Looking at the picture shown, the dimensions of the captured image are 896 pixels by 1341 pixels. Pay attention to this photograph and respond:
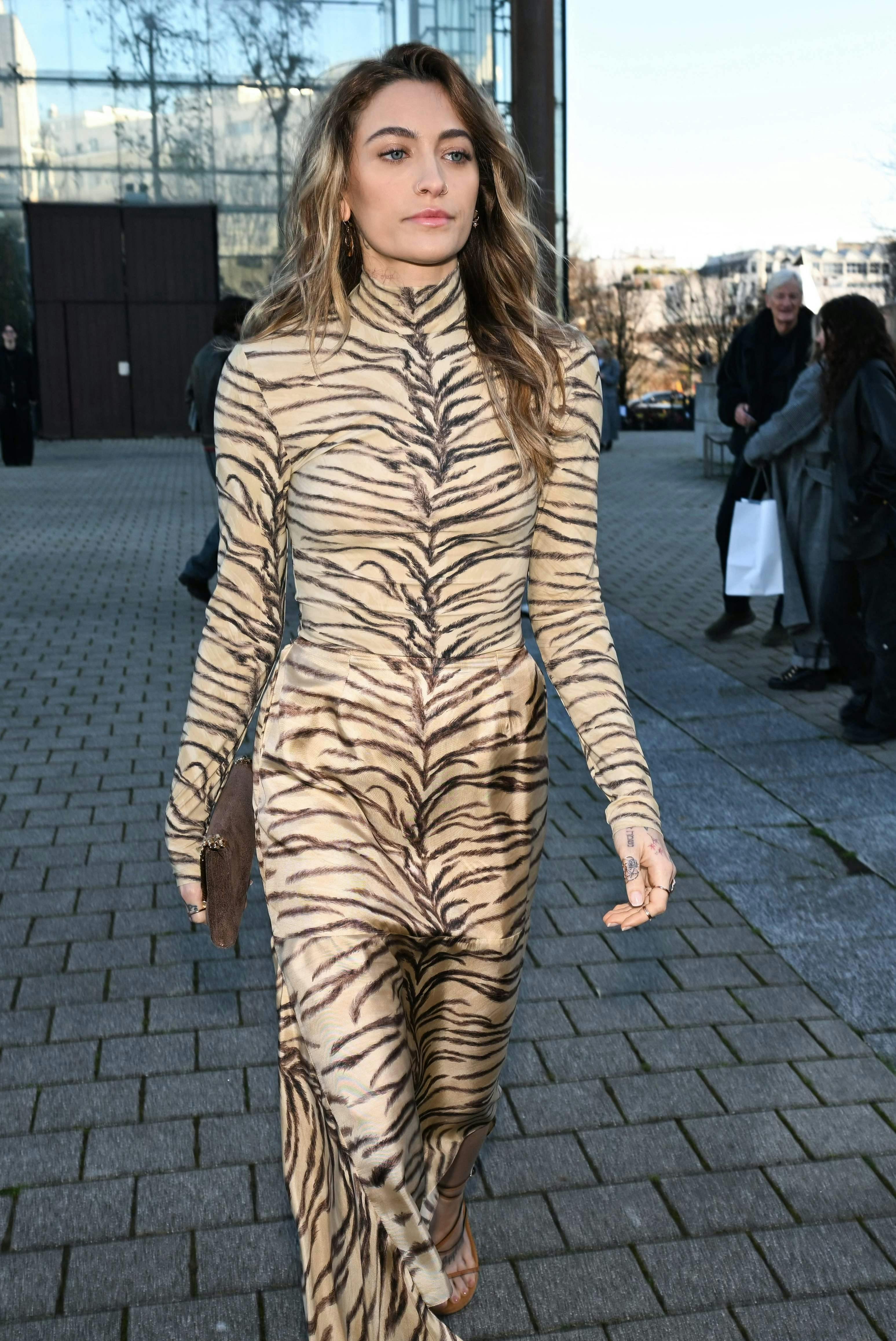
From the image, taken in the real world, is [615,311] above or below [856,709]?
above

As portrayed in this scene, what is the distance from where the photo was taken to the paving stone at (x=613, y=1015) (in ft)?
13.4

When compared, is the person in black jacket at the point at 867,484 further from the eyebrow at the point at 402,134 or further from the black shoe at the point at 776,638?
the eyebrow at the point at 402,134

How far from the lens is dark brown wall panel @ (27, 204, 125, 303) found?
97.2 feet

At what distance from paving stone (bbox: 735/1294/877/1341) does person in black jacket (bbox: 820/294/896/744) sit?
13.8 feet

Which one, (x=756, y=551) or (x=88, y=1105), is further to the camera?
(x=756, y=551)

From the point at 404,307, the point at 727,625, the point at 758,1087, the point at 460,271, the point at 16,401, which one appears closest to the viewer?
the point at 404,307

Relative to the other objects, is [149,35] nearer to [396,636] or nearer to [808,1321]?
[396,636]

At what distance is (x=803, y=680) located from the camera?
8.02 meters

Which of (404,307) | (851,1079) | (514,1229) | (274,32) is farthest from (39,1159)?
(274,32)

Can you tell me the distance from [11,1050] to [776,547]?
539 centimetres

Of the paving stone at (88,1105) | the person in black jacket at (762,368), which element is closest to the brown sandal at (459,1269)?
the paving stone at (88,1105)

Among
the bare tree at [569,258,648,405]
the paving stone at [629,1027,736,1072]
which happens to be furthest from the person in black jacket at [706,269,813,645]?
the bare tree at [569,258,648,405]

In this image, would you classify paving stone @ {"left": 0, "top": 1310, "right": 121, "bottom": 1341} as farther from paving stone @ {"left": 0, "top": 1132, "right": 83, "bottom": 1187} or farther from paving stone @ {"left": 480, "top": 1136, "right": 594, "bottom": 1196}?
paving stone @ {"left": 480, "top": 1136, "right": 594, "bottom": 1196}

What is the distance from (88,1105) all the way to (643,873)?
1.86 metres
